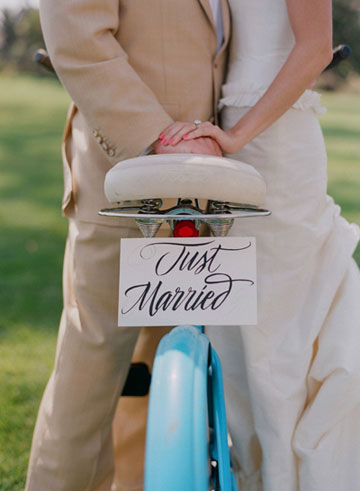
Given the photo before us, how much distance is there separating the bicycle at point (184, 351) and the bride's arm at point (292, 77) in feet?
0.71

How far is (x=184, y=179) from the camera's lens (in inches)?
42.2

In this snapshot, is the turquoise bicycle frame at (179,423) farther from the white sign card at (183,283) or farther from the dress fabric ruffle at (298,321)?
the dress fabric ruffle at (298,321)

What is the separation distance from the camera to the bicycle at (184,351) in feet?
3.30

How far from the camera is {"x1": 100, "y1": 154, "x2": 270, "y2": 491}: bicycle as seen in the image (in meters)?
1.00

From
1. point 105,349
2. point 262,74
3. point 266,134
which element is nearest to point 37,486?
point 105,349

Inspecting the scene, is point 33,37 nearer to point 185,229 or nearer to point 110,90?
point 110,90

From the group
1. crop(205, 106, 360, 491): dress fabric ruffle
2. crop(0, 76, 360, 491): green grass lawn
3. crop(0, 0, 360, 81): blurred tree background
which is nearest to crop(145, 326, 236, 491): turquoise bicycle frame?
crop(205, 106, 360, 491): dress fabric ruffle

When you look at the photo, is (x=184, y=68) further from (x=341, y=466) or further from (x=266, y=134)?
(x=341, y=466)

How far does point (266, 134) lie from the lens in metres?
1.47

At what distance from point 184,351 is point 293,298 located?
0.46m

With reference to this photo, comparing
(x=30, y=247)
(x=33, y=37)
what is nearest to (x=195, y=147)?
(x=30, y=247)

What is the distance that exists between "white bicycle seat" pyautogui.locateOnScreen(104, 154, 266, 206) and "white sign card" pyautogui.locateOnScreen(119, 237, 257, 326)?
0.11 m

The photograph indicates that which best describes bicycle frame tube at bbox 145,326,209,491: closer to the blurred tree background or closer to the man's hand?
the man's hand

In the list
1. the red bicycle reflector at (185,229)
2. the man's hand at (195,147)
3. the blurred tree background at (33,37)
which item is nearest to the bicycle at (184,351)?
the red bicycle reflector at (185,229)
